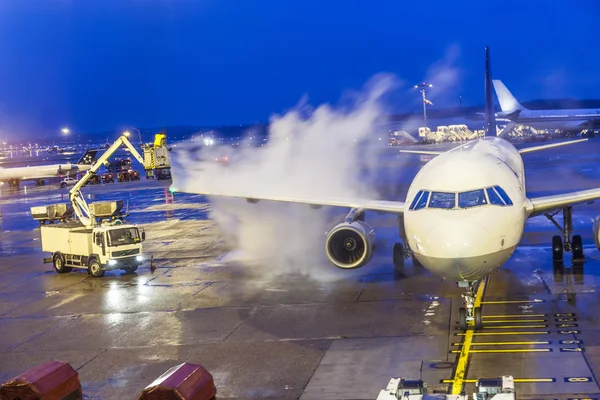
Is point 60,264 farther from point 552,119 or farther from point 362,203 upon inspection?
point 552,119

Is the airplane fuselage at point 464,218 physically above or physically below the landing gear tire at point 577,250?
above

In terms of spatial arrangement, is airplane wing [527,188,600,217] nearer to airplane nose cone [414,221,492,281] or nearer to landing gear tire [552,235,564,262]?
landing gear tire [552,235,564,262]

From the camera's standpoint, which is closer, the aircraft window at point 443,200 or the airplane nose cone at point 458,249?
the airplane nose cone at point 458,249

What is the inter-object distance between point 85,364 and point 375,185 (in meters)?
38.3

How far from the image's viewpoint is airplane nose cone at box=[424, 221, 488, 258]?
54.5ft

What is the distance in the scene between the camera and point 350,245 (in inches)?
873

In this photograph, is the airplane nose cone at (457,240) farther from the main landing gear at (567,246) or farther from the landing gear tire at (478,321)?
the main landing gear at (567,246)

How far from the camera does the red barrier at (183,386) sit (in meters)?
13.0

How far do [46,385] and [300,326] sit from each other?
6.90 metres

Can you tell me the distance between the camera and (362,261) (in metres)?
21.6

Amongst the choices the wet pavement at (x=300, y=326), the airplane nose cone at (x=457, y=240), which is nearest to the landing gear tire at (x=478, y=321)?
the wet pavement at (x=300, y=326)

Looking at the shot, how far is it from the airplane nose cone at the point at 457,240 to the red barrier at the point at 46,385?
8.02m

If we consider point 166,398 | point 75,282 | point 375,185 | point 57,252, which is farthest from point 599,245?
point 375,185

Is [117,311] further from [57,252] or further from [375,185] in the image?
[375,185]
